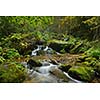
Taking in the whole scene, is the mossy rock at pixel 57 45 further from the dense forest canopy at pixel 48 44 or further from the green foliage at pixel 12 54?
the green foliage at pixel 12 54

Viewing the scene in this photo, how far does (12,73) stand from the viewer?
2740 millimetres

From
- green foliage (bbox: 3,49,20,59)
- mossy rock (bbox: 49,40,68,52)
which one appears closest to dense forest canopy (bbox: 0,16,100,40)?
mossy rock (bbox: 49,40,68,52)

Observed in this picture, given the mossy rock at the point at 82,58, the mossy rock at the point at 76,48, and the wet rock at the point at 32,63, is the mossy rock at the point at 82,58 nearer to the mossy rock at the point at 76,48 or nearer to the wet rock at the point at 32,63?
the mossy rock at the point at 76,48

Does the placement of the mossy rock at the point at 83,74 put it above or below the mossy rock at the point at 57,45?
below

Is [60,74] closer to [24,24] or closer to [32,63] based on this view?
[32,63]

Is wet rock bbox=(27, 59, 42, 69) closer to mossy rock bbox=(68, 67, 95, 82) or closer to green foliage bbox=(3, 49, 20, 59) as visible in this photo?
green foliage bbox=(3, 49, 20, 59)

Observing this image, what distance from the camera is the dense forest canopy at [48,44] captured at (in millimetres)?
2740

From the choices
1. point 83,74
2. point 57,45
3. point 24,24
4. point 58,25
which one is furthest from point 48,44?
point 83,74

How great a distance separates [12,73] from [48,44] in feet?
1.62

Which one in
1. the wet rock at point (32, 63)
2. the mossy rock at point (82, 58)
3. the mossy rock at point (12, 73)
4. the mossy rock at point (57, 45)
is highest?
the mossy rock at point (57, 45)

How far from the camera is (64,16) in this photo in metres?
2.78

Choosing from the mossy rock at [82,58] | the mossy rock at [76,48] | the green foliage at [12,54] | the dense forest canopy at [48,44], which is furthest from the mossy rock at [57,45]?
the green foliage at [12,54]
